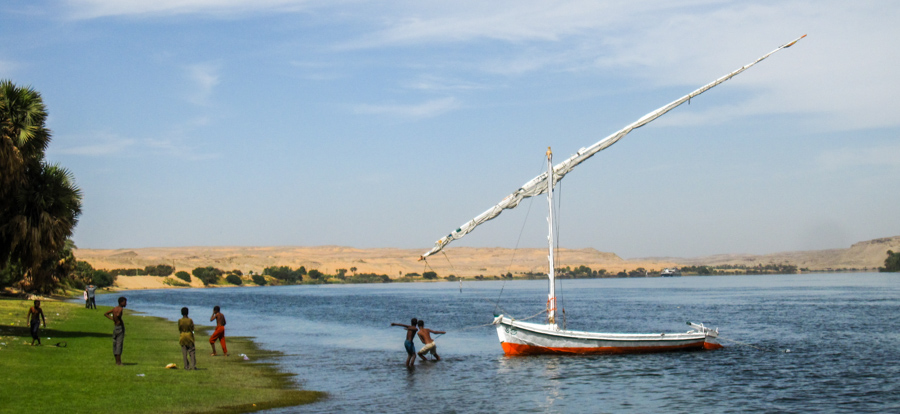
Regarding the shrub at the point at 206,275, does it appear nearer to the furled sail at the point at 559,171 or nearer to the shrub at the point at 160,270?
the shrub at the point at 160,270

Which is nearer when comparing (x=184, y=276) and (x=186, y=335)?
(x=186, y=335)

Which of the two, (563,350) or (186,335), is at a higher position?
(186,335)

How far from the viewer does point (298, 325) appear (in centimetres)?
5906

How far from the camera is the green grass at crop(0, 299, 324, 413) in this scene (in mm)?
19562

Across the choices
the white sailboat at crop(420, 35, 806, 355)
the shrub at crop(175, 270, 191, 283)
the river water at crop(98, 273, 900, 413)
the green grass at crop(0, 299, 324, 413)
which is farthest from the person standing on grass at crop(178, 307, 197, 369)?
the shrub at crop(175, 270, 191, 283)

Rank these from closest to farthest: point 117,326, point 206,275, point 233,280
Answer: point 117,326 → point 206,275 → point 233,280

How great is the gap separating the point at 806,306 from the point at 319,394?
6779cm

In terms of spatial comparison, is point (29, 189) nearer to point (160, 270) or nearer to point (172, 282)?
point (172, 282)

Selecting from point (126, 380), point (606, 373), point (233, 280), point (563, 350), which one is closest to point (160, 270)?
point (233, 280)

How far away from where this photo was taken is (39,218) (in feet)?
113

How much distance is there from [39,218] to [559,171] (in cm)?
2341

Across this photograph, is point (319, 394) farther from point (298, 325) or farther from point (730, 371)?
point (298, 325)

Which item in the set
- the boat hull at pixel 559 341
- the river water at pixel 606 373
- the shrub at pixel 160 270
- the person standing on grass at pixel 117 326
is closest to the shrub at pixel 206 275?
the shrub at pixel 160 270

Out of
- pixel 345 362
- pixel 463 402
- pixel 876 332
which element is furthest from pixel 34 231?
pixel 876 332
